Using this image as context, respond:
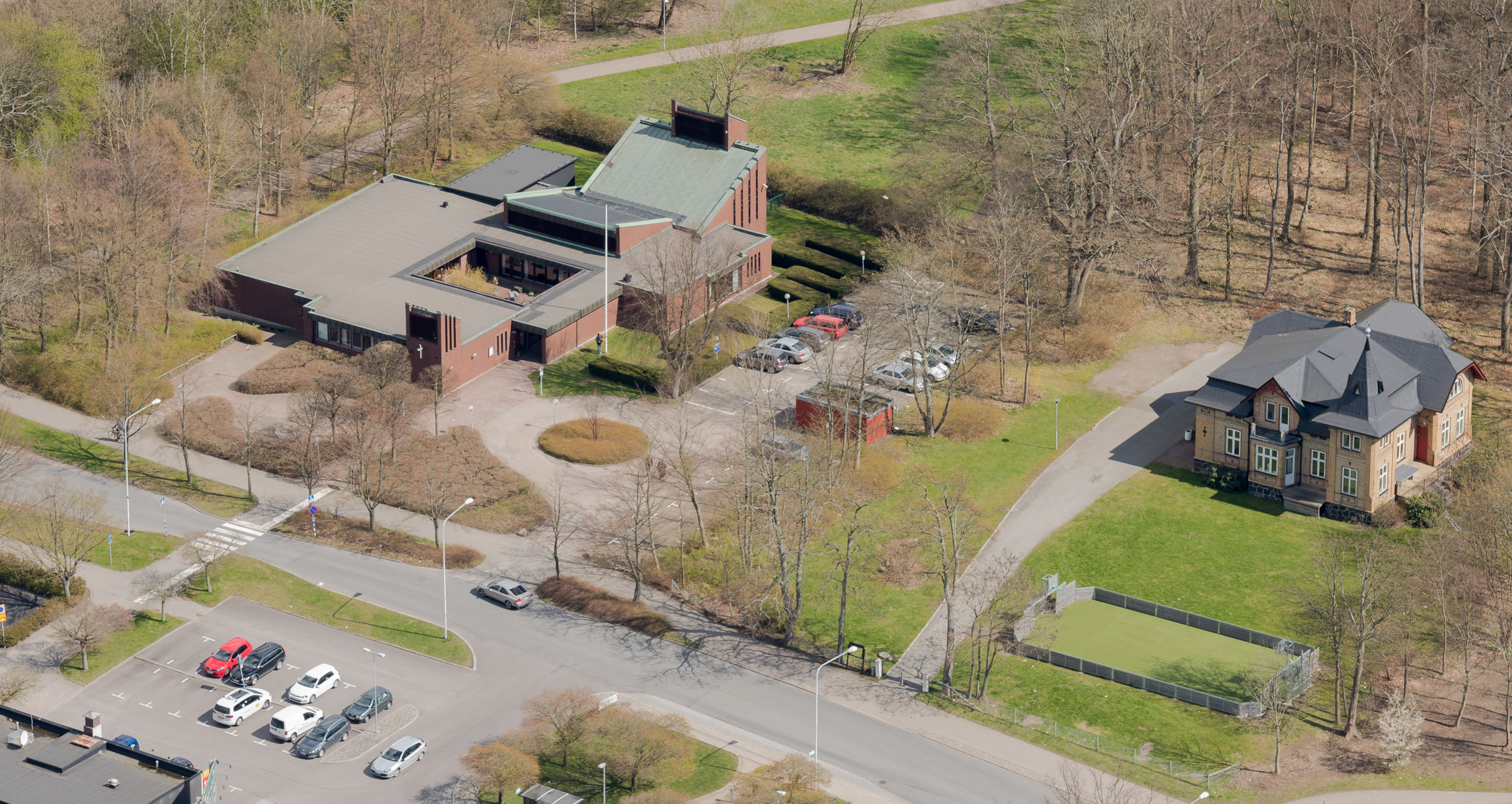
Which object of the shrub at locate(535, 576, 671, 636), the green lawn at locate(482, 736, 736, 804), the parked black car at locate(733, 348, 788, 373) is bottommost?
the green lawn at locate(482, 736, 736, 804)

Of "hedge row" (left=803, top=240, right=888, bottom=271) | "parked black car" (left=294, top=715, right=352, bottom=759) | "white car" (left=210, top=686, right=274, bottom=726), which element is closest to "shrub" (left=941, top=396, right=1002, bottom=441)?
"hedge row" (left=803, top=240, right=888, bottom=271)

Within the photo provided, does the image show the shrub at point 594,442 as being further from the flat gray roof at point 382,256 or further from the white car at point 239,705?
the white car at point 239,705

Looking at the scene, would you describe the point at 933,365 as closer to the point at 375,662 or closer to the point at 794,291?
the point at 794,291

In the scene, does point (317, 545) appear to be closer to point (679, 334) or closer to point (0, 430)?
point (0, 430)

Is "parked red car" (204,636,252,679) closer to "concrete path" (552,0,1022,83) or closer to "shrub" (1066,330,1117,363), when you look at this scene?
"shrub" (1066,330,1117,363)

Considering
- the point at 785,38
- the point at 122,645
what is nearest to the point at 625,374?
the point at 122,645
